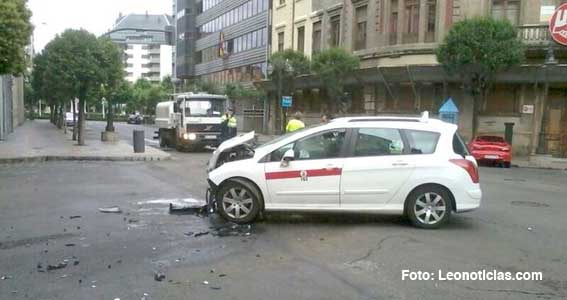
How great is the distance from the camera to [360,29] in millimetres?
34031

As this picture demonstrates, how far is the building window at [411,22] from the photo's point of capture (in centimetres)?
2955

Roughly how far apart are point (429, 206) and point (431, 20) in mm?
22861

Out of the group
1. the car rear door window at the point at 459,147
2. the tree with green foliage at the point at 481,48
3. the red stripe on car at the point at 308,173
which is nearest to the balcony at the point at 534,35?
the tree with green foliage at the point at 481,48

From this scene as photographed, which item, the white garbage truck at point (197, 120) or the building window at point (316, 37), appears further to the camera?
the building window at point (316, 37)

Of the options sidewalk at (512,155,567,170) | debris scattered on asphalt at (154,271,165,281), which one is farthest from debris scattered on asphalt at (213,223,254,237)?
sidewalk at (512,155,567,170)

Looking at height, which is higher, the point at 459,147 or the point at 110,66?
the point at 110,66

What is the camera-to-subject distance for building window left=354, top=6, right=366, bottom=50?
33500 mm

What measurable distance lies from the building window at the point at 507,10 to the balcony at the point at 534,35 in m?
1.13

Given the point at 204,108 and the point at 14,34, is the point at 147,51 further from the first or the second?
the point at 14,34

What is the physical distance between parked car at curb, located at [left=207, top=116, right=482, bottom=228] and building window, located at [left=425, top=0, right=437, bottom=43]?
2184 centimetres

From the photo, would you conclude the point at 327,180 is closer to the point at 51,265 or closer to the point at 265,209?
the point at 265,209

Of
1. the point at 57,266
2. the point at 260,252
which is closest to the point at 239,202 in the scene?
the point at 260,252

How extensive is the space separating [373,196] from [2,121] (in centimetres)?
2579

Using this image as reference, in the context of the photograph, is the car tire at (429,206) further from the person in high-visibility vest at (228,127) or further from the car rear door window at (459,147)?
the person in high-visibility vest at (228,127)
